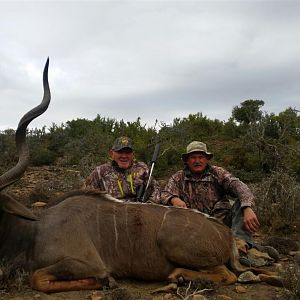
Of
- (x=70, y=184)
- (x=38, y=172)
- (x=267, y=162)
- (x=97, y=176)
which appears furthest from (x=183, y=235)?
(x=38, y=172)

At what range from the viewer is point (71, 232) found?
3.94 meters

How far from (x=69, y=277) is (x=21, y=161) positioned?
1.04 m

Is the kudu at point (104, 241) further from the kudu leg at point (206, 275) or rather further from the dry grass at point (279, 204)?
the dry grass at point (279, 204)

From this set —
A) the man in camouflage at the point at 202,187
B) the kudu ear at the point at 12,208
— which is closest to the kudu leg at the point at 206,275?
the man in camouflage at the point at 202,187

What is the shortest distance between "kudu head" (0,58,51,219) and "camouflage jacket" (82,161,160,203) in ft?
5.39

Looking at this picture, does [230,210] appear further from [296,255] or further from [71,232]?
[71,232]

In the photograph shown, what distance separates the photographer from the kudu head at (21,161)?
3.79m

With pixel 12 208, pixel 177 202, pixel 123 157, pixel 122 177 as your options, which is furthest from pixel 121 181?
pixel 12 208

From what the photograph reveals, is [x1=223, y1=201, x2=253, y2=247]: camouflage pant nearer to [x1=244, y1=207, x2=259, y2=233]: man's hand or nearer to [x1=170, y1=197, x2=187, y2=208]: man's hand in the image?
[x1=244, y1=207, x2=259, y2=233]: man's hand

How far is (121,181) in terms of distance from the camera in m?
5.56

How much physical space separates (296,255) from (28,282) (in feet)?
9.01

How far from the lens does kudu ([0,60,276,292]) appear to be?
379cm

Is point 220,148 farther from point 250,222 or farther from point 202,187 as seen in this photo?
point 250,222

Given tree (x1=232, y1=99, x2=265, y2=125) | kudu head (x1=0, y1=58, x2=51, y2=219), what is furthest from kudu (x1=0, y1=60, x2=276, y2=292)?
tree (x1=232, y1=99, x2=265, y2=125)
